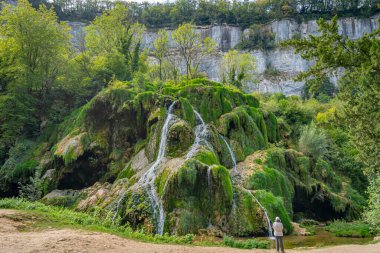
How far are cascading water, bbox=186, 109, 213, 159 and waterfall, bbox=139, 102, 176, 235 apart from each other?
75.0 inches

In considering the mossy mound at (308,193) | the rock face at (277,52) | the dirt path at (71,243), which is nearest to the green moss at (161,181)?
the dirt path at (71,243)

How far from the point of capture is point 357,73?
11.1m

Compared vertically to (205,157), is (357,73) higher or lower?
higher

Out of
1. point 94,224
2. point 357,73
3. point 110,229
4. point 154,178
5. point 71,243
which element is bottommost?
point 71,243

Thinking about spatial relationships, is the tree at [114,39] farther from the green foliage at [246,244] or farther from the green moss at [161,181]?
the green foliage at [246,244]

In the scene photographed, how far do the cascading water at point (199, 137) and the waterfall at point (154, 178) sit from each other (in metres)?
1.90

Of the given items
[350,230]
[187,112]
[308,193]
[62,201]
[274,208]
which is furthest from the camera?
[308,193]

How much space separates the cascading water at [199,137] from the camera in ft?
63.8

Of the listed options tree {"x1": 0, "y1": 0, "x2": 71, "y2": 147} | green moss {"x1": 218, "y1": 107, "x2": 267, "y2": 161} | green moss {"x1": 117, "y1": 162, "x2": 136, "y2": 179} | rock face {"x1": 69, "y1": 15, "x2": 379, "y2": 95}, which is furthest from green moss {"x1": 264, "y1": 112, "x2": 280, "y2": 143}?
rock face {"x1": 69, "y1": 15, "x2": 379, "y2": 95}

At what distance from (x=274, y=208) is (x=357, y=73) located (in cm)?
887

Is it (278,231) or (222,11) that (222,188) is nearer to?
(278,231)

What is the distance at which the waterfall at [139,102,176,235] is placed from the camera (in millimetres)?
16406

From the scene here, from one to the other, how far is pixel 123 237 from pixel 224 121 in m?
14.2

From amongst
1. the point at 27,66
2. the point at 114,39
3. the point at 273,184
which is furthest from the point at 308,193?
the point at 114,39
